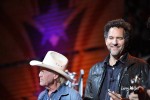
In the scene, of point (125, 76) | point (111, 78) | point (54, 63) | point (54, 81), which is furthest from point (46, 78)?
point (125, 76)

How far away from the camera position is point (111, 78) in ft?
12.9

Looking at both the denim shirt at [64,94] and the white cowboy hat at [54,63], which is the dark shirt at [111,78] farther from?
the white cowboy hat at [54,63]

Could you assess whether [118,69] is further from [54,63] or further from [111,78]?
[54,63]

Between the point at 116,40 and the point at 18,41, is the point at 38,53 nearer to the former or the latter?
the point at 18,41

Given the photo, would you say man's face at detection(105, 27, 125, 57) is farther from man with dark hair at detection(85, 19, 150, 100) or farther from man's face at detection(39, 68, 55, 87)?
man's face at detection(39, 68, 55, 87)

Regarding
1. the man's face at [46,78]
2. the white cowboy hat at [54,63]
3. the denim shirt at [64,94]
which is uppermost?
the white cowboy hat at [54,63]

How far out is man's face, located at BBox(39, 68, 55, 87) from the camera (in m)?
Answer: 4.00

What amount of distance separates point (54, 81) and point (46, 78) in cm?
9

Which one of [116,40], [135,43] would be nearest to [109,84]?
[116,40]

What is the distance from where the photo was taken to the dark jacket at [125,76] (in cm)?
377

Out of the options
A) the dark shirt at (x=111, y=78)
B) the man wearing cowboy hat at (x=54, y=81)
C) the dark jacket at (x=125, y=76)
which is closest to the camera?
the dark jacket at (x=125, y=76)

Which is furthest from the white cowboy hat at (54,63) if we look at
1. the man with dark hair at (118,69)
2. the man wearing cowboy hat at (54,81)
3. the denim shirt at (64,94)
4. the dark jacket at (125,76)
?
the man with dark hair at (118,69)

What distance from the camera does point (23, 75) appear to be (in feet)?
25.3

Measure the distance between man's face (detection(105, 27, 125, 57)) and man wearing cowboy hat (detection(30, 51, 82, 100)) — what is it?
58 centimetres
